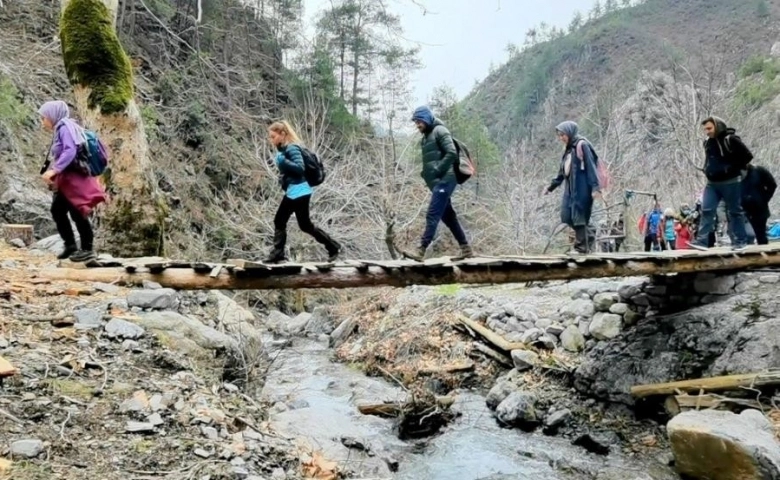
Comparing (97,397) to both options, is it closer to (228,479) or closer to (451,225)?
(228,479)

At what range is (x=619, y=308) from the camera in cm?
893

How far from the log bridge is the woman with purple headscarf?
306mm

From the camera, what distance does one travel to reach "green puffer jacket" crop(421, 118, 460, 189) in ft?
18.7

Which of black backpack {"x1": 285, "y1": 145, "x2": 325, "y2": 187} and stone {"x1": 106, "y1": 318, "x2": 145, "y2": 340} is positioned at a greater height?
black backpack {"x1": 285, "y1": 145, "x2": 325, "y2": 187}

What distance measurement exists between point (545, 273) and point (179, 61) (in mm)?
15668

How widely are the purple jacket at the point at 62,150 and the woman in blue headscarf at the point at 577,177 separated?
459 centimetres

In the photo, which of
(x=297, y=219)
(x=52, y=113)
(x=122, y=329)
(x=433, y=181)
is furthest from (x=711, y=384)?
(x=52, y=113)

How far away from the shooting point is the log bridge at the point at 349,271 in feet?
16.4

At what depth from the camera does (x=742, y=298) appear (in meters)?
7.55

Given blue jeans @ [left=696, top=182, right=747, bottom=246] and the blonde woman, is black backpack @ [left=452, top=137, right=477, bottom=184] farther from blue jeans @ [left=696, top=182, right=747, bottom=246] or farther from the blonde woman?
blue jeans @ [left=696, top=182, right=747, bottom=246]

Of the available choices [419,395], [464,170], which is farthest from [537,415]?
[464,170]

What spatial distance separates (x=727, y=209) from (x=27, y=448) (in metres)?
7.33

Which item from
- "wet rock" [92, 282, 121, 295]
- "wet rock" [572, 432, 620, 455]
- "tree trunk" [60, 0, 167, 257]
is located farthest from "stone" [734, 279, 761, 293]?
"wet rock" [92, 282, 121, 295]

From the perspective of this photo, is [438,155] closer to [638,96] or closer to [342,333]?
[342,333]
